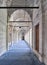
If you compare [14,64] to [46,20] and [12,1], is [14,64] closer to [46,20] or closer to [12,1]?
[46,20]

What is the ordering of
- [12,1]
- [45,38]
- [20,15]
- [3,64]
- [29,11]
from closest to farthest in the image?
[3,64] → [45,38] → [12,1] → [29,11] → [20,15]

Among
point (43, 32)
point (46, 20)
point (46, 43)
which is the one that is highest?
point (46, 20)

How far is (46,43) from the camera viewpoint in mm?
7605

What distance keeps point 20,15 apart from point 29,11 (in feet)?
24.2

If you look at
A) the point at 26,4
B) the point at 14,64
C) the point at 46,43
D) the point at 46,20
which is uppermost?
the point at 26,4

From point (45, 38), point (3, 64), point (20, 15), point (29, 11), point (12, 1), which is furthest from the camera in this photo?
point (20, 15)

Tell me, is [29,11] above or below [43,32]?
above

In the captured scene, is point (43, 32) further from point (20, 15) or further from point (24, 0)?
point (20, 15)

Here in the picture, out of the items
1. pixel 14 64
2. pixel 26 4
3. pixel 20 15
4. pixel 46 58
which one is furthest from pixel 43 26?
pixel 20 15

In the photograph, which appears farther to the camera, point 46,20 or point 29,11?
point 29,11

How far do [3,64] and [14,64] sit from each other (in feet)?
1.62

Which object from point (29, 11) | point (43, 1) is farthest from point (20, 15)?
point (43, 1)

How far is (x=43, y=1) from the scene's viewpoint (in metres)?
8.20

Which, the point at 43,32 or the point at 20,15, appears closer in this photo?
the point at 43,32
